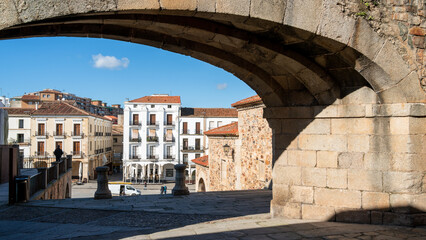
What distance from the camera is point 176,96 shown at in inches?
1614

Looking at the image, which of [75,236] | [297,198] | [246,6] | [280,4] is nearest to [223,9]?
[246,6]

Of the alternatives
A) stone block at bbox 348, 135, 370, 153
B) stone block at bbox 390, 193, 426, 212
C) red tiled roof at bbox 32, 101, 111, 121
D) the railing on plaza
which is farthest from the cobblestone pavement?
red tiled roof at bbox 32, 101, 111, 121

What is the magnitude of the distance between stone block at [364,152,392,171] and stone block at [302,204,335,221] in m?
0.79

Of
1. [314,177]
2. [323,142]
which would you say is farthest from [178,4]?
[314,177]

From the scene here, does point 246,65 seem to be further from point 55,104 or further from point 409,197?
point 55,104

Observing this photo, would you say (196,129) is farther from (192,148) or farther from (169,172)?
(169,172)

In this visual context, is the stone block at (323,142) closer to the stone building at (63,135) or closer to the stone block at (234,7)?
the stone block at (234,7)

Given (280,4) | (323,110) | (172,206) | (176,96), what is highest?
(176,96)

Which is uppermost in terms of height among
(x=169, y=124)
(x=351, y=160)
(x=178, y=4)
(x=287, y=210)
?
(x=169, y=124)

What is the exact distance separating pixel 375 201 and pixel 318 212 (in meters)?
0.77

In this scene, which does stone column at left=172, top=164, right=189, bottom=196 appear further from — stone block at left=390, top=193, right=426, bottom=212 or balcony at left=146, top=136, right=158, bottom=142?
balcony at left=146, top=136, right=158, bottom=142

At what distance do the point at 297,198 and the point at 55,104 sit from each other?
120 ft

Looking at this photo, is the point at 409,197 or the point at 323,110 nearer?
the point at 409,197

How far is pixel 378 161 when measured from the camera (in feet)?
14.5
